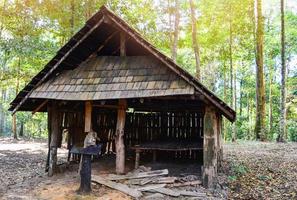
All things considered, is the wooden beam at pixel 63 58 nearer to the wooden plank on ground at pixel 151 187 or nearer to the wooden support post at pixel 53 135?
the wooden support post at pixel 53 135

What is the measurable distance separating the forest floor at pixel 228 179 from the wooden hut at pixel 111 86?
816 mm

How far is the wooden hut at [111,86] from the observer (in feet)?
27.8

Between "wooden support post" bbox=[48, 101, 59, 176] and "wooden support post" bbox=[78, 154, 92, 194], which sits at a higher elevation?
"wooden support post" bbox=[48, 101, 59, 176]

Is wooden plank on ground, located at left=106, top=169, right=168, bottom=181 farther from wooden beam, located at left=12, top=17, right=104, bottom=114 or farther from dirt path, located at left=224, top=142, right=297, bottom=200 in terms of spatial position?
wooden beam, located at left=12, top=17, right=104, bottom=114

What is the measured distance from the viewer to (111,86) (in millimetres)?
8891

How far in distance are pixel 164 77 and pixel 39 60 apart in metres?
12.3

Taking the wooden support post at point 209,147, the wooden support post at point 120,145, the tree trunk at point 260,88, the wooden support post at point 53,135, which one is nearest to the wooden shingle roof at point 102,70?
the wooden support post at point 209,147

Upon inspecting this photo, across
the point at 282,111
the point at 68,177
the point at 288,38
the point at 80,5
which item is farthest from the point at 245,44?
the point at 68,177

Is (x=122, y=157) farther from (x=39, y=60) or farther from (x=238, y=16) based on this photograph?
(x=238, y=16)

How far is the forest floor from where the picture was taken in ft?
26.0

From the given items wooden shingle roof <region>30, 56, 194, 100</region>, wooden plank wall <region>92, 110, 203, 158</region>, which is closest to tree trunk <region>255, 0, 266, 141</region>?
wooden plank wall <region>92, 110, 203, 158</region>

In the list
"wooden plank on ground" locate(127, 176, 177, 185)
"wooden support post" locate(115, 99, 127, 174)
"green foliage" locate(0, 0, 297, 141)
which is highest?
"green foliage" locate(0, 0, 297, 141)

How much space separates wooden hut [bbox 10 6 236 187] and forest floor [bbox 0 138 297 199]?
82 cm

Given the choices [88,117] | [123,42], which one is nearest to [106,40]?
[123,42]
